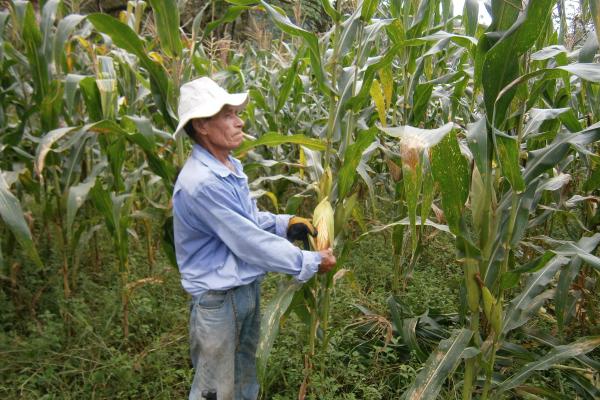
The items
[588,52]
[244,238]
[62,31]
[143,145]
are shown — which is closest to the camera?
[244,238]

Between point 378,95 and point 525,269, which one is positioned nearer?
point 525,269

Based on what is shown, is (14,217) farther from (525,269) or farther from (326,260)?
(525,269)

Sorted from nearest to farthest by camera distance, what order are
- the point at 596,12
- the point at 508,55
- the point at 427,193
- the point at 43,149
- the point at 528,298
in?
the point at 596,12
the point at 508,55
the point at 427,193
the point at 528,298
the point at 43,149

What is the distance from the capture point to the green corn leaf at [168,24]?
2178mm

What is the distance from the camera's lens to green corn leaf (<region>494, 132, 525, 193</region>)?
5.27 ft

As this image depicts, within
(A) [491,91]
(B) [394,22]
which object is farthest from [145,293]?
(A) [491,91]

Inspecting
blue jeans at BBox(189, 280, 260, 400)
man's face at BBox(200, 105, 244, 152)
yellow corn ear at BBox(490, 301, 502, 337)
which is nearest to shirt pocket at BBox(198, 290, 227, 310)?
blue jeans at BBox(189, 280, 260, 400)

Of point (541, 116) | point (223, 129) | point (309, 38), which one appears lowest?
point (223, 129)

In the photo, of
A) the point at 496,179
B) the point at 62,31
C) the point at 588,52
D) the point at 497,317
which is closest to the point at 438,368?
the point at 497,317

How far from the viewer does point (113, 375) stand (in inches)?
103

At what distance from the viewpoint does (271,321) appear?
2.01 metres

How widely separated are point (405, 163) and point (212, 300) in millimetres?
965

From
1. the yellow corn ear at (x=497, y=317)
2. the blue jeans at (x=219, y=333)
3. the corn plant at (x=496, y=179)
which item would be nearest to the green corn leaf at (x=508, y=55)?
the corn plant at (x=496, y=179)

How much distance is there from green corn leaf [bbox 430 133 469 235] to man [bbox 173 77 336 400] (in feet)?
1.74
